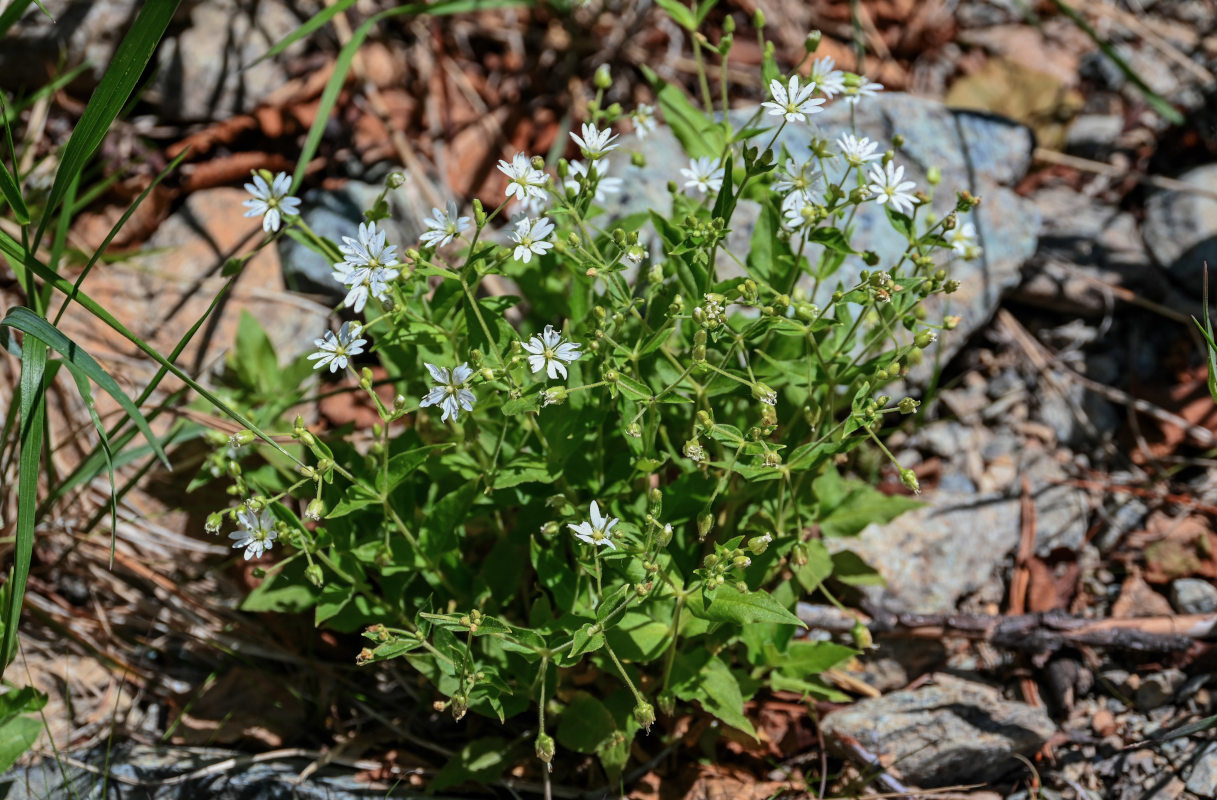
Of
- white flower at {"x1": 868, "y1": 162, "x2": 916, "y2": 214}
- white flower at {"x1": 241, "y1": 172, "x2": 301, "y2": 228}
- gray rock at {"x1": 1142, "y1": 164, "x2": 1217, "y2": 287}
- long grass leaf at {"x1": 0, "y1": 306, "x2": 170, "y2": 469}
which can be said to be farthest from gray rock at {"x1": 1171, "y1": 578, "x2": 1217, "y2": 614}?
long grass leaf at {"x1": 0, "y1": 306, "x2": 170, "y2": 469}

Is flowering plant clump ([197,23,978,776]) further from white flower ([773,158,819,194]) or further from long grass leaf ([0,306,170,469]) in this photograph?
long grass leaf ([0,306,170,469])

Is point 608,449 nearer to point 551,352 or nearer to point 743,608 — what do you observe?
point 551,352

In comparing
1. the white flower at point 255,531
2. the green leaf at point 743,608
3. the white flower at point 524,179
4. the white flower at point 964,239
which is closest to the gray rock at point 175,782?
the white flower at point 255,531

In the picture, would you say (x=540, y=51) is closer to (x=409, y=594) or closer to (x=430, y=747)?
(x=409, y=594)

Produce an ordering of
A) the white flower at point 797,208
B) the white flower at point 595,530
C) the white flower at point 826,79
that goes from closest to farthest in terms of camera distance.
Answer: the white flower at point 595,530 → the white flower at point 797,208 → the white flower at point 826,79

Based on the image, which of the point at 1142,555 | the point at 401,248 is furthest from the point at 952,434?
the point at 401,248

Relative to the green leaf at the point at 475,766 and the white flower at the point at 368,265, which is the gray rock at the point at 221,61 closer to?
the white flower at the point at 368,265

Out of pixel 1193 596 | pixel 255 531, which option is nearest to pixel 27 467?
pixel 255 531

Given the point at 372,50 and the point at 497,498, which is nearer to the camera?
the point at 497,498
